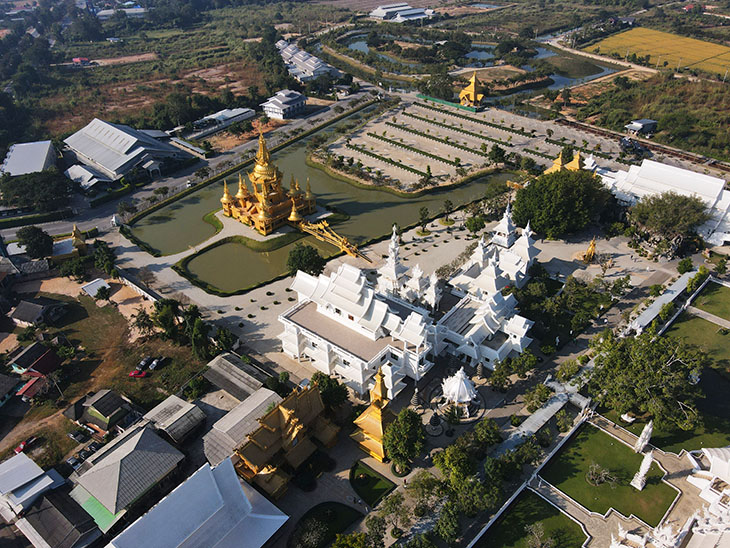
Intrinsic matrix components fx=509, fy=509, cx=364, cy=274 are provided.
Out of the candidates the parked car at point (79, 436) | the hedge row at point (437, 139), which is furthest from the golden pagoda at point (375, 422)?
the hedge row at point (437, 139)

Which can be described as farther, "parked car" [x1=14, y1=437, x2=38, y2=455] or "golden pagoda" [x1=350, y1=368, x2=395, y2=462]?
"parked car" [x1=14, y1=437, x2=38, y2=455]

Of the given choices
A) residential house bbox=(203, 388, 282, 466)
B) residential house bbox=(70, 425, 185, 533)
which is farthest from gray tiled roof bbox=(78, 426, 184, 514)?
residential house bbox=(203, 388, 282, 466)

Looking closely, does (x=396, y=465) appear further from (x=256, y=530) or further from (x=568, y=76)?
(x=568, y=76)

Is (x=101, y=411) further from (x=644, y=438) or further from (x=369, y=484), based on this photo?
(x=644, y=438)

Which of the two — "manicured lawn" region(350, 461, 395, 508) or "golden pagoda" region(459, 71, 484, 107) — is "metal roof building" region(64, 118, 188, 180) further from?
"manicured lawn" region(350, 461, 395, 508)

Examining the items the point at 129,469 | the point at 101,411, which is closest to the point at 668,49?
the point at 101,411

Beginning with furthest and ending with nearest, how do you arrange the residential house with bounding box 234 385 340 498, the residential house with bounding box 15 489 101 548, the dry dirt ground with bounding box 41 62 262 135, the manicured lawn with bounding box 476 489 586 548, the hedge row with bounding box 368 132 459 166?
1. the dry dirt ground with bounding box 41 62 262 135
2. the hedge row with bounding box 368 132 459 166
3. the residential house with bounding box 234 385 340 498
4. the manicured lawn with bounding box 476 489 586 548
5. the residential house with bounding box 15 489 101 548

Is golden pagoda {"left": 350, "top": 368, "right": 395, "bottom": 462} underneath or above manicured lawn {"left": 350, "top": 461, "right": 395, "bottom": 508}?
above

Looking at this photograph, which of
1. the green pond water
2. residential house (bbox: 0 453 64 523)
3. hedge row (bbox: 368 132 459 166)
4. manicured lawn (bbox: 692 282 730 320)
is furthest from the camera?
hedge row (bbox: 368 132 459 166)
